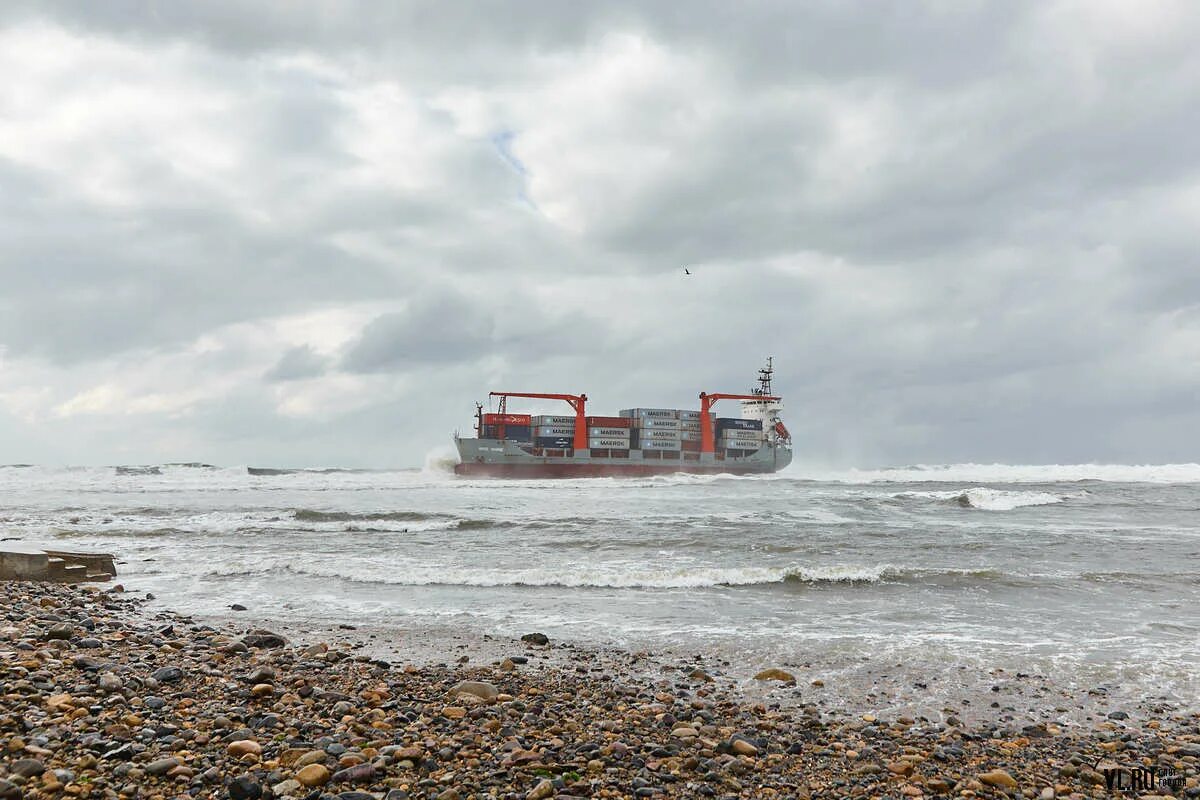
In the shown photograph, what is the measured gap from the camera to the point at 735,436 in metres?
75.6

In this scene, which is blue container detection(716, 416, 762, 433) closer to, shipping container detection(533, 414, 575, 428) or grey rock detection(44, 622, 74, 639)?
shipping container detection(533, 414, 575, 428)

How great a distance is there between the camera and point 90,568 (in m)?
11.9

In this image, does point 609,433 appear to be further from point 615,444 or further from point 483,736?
point 483,736

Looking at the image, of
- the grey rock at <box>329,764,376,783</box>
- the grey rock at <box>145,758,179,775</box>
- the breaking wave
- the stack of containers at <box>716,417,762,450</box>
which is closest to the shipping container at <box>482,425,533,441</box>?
the stack of containers at <box>716,417,762,450</box>

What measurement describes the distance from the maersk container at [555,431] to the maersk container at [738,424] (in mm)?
15897

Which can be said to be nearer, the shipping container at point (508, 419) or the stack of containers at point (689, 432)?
the shipping container at point (508, 419)

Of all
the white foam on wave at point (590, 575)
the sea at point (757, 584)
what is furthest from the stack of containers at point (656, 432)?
the white foam on wave at point (590, 575)

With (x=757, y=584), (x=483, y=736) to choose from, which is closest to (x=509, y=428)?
(x=757, y=584)

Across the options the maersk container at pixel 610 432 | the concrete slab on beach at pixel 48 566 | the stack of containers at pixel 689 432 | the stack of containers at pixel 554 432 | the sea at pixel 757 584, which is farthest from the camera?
the stack of containers at pixel 689 432

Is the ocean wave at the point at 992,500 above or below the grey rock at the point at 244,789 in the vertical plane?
below

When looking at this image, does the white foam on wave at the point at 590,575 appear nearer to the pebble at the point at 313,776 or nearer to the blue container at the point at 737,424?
the pebble at the point at 313,776

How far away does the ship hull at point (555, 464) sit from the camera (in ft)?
225

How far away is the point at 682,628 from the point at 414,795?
555 centimetres

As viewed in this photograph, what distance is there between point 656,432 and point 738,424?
9.76 meters
